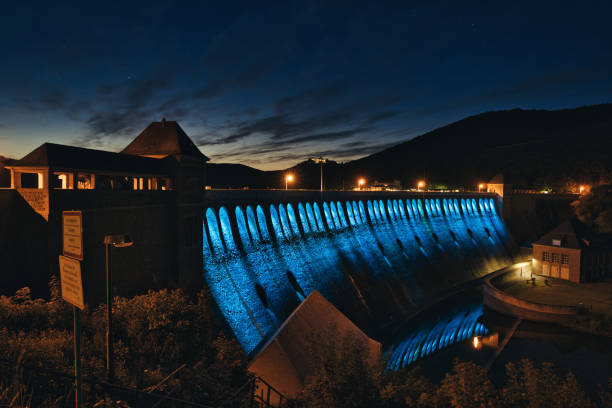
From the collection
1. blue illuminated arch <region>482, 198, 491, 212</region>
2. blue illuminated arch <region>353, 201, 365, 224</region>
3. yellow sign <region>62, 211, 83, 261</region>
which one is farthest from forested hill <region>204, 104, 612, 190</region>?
yellow sign <region>62, 211, 83, 261</region>

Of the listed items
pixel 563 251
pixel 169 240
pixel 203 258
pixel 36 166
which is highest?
pixel 36 166

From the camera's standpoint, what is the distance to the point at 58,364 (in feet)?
31.6

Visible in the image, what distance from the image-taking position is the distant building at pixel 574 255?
42812 millimetres

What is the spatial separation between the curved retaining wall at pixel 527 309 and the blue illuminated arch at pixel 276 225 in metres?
25.2

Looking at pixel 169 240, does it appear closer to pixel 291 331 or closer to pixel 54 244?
pixel 54 244

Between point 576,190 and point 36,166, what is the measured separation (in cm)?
11260

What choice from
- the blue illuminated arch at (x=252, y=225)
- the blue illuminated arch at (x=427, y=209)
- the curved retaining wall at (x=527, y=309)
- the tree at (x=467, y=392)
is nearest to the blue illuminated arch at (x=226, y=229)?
the blue illuminated arch at (x=252, y=225)

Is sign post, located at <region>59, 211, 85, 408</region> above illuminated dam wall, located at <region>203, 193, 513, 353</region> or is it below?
above

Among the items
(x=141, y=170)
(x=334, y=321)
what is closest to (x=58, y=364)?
(x=334, y=321)

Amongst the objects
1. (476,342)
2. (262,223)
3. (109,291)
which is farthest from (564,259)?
(109,291)

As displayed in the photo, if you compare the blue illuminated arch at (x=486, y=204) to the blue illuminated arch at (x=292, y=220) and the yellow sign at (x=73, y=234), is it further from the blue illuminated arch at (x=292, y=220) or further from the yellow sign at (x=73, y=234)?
the yellow sign at (x=73, y=234)

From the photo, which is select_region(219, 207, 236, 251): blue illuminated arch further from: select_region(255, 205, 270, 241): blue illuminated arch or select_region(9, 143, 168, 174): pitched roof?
select_region(9, 143, 168, 174): pitched roof

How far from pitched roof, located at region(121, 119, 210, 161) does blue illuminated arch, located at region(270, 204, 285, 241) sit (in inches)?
340

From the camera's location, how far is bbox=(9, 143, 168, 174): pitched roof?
15.5 meters
